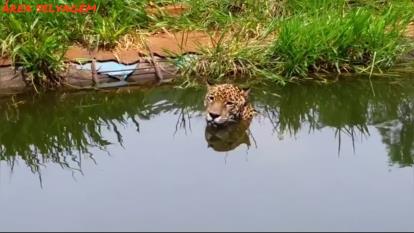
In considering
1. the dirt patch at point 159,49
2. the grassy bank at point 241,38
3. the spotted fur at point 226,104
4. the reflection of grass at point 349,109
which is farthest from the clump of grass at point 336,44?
the spotted fur at point 226,104

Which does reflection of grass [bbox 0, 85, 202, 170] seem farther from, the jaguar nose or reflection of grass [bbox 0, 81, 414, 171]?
the jaguar nose

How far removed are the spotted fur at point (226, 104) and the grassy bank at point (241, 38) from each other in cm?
85

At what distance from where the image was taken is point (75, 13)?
7688 millimetres

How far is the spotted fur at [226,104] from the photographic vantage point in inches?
256

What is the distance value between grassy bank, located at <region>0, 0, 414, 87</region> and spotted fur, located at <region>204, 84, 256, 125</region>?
85 cm

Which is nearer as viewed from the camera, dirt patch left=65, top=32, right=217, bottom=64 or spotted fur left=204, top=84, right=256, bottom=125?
spotted fur left=204, top=84, right=256, bottom=125

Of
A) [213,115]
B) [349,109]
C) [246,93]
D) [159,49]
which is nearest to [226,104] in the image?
[213,115]

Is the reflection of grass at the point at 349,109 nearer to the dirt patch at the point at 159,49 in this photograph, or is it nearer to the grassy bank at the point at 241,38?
the grassy bank at the point at 241,38

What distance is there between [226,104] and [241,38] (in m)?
1.51

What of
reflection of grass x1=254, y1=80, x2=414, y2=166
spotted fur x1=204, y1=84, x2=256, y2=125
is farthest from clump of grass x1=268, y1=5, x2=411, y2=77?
spotted fur x1=204, y1=84, x2=256, y2=125

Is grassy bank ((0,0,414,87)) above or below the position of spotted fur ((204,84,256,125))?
above

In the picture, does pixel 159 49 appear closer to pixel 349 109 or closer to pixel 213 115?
pixel 213 115

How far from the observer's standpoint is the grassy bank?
286 inches

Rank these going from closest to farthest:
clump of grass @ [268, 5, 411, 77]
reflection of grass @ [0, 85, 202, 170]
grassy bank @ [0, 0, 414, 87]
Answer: reflection of grass @ [0, 85, 202, 170]
grassy bank @ [0, 0, 414, 87]
clump of grass @ [268, 5, 411, 77]
